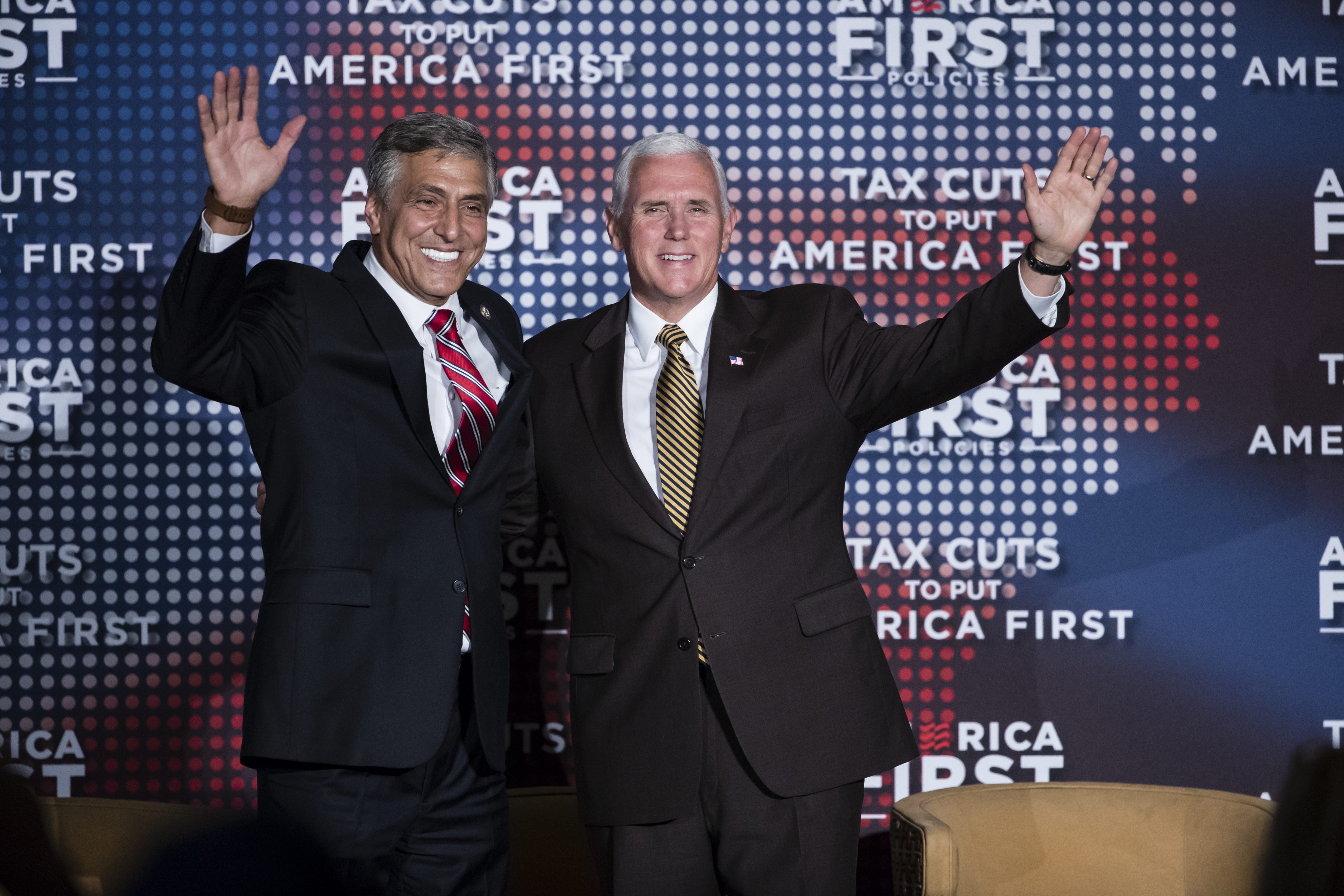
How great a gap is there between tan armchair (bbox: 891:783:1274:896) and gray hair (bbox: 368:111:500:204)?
2.06 metres

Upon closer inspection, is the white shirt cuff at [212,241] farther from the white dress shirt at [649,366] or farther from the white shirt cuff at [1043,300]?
the white shirt cuff at [1043,300]

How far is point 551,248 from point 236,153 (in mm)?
1666

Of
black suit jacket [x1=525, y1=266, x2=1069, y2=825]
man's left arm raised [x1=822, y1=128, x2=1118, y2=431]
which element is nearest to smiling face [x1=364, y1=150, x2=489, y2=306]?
black suit jacket [x1=525, y1=266, x2=1069, y2=825]

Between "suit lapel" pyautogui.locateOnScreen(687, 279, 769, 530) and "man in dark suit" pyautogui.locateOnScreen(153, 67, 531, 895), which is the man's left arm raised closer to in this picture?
"suit lapel" pyautogui.locateOnScreen(687, 279, 769, 530)

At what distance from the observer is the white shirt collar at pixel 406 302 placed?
2.57 metres

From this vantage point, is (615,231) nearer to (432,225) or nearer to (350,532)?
(432,225)

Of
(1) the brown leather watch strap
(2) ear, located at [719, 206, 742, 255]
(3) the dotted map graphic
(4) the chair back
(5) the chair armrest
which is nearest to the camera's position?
(1) the brown leather watch strap

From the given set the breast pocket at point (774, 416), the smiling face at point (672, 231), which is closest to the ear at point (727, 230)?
the smiling face at point (672, 231)

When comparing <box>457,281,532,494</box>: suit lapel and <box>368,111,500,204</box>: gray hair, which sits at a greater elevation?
<box>368,111,500,204</box>: gray hair

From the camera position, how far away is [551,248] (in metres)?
3.74

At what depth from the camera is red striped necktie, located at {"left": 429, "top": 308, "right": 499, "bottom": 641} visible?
249 centimetres

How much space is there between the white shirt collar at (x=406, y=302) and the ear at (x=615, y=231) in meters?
0.41

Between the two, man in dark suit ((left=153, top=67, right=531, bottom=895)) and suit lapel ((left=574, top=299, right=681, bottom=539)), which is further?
suit lapel ((left=574, top=299, right=681, bottom=539))

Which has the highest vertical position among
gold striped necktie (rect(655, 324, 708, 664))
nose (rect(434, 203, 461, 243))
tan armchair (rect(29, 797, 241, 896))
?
nose (rect(434, 203, 461, 243))
